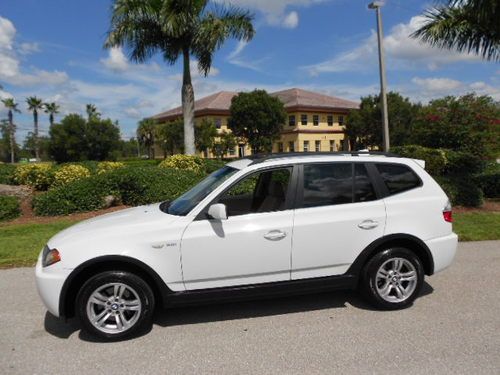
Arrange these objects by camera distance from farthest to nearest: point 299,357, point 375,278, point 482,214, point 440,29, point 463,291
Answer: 1. point 440,29
2. point 482,214
3. point 463,291
4. point 375,278
5. point 299,357

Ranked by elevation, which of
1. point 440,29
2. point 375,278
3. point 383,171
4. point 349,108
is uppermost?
point 349,108

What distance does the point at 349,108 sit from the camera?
58.3 m

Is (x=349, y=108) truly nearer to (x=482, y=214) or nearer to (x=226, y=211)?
(x=482, y=214)

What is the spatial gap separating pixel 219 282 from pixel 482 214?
27.0 ft

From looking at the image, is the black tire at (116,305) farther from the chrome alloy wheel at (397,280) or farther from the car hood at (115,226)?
the chrome alloy wheel at (397,280)

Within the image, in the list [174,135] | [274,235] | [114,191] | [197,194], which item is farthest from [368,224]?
[174,135]

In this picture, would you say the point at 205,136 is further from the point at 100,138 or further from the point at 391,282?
the point at 391,282

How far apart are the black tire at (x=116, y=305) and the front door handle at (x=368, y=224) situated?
2.21 m

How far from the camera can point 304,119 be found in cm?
5712

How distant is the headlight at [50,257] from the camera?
3981 millimetres

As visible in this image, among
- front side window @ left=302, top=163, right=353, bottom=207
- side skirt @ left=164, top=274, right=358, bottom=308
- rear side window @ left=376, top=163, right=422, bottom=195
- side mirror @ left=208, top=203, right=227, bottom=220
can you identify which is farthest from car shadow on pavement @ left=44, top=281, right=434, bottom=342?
rear side window @ left=376, top=163, right=422, bottom=195

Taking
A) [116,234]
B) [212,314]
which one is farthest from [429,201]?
[116,234]

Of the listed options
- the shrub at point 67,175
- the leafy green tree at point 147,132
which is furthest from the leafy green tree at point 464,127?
the leafy green tree at point 147,132

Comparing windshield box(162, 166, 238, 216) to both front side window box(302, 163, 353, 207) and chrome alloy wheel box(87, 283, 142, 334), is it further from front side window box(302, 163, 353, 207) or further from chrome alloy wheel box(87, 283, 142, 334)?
chrome alloy wheel box(87, 283, 142, 334)
